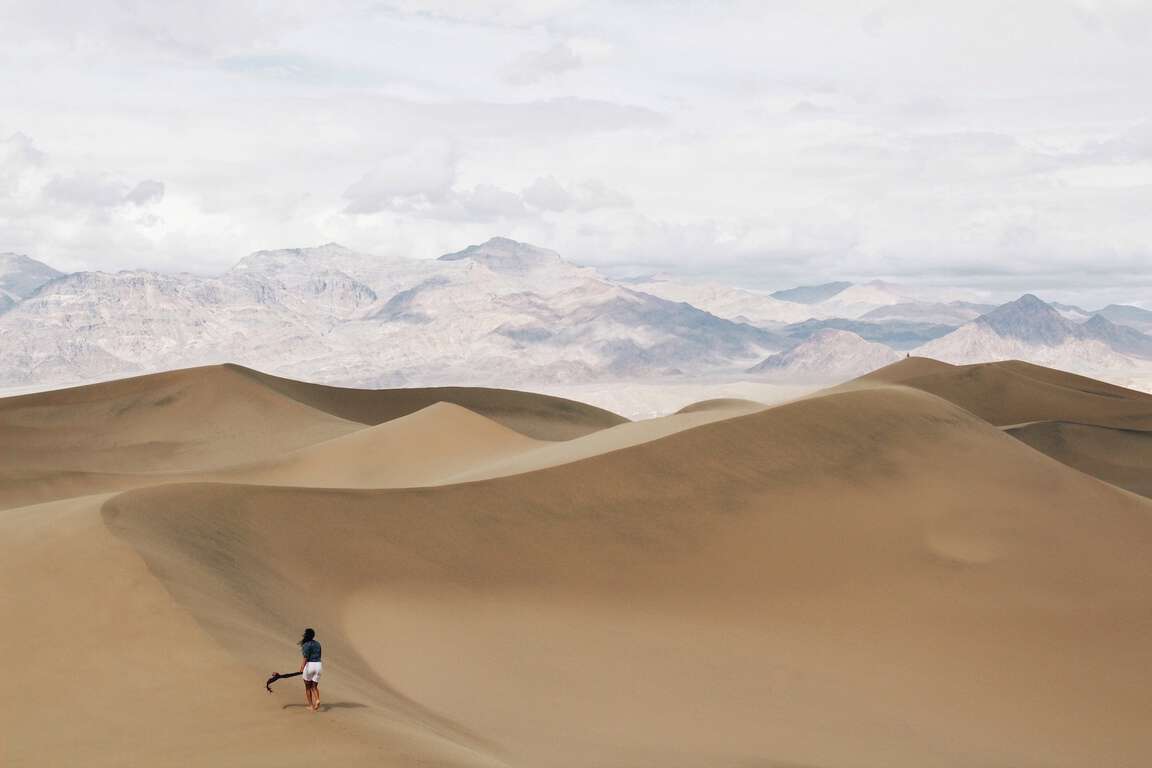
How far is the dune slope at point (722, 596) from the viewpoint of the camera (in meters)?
20.5

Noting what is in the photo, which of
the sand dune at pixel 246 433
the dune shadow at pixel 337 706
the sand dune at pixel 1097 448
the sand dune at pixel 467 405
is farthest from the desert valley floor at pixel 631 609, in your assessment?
the sand dune at pixel 467 405

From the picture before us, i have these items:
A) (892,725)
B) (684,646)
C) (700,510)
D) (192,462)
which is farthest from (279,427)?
(892,725)

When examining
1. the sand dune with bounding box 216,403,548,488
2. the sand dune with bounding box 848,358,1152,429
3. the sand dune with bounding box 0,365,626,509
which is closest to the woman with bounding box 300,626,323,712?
the sand dune with bounding box 0,365,626,509

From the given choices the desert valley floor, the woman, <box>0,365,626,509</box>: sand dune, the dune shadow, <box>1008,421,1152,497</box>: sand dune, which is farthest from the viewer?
<box>1008,421,1152,497</box>: sand dune

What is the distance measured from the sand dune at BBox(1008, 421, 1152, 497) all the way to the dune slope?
3942 centimetres

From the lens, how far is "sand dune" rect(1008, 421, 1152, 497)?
7394cm

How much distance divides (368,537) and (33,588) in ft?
32.5

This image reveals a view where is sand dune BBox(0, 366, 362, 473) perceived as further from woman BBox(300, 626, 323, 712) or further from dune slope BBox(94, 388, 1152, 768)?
woman BBox(300, 626, 323, 712)

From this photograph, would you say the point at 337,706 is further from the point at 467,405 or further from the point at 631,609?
the point at 467,405

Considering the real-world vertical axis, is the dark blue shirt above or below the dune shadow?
above

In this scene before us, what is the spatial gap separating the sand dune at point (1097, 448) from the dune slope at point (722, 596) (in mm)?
39415

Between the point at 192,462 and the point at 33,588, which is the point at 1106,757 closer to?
the point at 33,588

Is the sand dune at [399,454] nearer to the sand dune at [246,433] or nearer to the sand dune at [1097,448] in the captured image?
the sand dune at [246,433]

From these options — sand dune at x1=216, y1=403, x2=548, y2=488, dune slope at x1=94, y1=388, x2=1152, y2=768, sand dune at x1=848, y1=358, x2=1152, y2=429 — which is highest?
sand dune at x1=848, y1=358, x2=1152, y2=429
